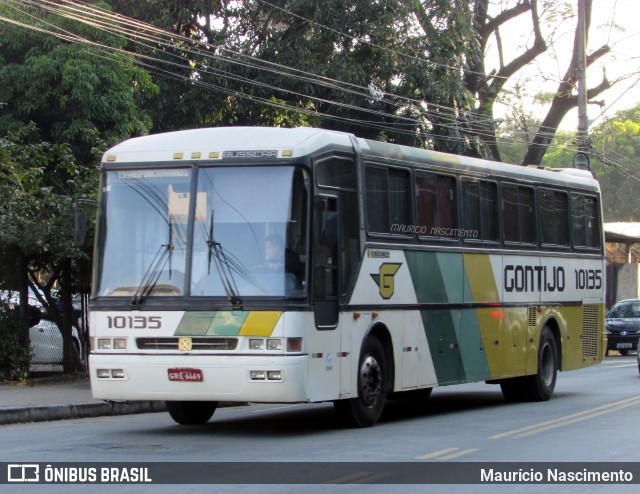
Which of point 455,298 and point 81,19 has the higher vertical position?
point 81,19

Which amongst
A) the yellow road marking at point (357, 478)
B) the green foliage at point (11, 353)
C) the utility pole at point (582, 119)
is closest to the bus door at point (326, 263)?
the yellow road marking at point (357, 478)

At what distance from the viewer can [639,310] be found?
3628cm

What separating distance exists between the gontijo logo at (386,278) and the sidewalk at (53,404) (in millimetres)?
4532

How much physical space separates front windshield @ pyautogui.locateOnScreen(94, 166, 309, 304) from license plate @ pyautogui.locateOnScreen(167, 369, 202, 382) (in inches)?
33.1

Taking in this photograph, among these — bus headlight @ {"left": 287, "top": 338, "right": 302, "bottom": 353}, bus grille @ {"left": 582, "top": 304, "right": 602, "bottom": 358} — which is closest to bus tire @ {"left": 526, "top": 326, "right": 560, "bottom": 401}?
bus grille @ {"left": 582, "top": 304, "right": 602, "bottom": 358}

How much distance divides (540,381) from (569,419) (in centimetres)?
343

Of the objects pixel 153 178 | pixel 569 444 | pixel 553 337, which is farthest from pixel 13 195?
pixel 569 444

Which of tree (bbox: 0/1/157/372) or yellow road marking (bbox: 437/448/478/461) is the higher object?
tree (bbox: 0/1/157/372)

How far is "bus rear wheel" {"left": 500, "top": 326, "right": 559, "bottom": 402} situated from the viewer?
18.3m

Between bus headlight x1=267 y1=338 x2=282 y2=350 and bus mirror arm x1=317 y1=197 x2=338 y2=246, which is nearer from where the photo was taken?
bus headlight x1=267 y1=338 x2=282 y2=350

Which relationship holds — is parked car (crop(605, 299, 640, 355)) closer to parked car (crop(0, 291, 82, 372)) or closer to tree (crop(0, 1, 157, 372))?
tree (crop(0, 1, 157, 372))

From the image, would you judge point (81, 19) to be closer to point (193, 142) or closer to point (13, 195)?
point (13, 195)

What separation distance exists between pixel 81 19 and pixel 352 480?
1788 centimetres

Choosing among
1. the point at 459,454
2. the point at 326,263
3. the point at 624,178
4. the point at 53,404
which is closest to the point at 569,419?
the point at 459,454
